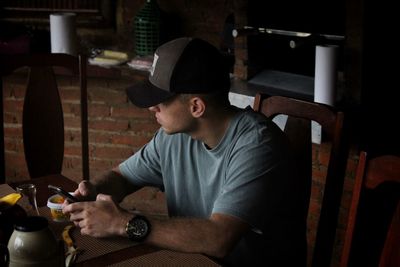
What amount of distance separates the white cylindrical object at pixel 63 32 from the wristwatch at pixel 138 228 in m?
1.93

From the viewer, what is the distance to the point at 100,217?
5.04ft

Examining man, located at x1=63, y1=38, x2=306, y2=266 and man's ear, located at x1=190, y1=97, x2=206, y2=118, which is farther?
man's ear, located at x1=190, y1=97, x2=206, y2=118

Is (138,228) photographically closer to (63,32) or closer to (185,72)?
(185,72)

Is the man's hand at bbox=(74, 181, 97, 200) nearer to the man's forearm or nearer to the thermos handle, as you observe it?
the man's forearm

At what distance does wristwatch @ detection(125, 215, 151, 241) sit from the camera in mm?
1502

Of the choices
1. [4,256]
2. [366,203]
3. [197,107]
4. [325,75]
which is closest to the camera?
[4,256]

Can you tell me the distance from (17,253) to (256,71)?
206cm

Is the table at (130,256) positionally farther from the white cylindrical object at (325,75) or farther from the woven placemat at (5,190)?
the white cylindrical object at (325,75)

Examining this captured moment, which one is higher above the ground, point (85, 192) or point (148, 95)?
point (148, 95)

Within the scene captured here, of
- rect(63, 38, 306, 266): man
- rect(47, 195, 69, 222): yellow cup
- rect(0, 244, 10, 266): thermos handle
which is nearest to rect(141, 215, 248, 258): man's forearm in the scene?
rect(63, 38, 306, 266): man

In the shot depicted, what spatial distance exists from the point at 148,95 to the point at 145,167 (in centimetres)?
29

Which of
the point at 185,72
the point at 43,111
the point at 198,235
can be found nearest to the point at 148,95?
the point at 185,72

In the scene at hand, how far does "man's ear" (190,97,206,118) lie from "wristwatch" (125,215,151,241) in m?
0.32

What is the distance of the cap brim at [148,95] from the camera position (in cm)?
168
